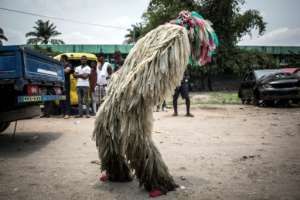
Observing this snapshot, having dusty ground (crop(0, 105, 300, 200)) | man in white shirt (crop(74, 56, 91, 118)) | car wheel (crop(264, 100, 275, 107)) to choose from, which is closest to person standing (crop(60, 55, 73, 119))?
man in white shirt (crop(74, 56, 91, 118))

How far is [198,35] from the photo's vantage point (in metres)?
2.95

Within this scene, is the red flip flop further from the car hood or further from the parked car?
the car hood

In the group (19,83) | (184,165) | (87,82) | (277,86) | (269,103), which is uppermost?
(87,82)

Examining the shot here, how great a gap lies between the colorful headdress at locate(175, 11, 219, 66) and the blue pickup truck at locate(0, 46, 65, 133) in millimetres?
3452

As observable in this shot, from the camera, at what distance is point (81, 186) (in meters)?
3.21

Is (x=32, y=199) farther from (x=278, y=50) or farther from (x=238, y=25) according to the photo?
(x=278, y=50)

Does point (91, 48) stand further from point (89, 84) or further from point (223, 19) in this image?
point (89, 84)

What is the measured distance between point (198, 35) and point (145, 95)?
36.9 inches

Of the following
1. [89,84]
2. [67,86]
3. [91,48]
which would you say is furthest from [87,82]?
[91,48]

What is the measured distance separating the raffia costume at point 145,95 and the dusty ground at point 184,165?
37cm

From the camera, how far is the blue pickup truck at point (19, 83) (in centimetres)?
498

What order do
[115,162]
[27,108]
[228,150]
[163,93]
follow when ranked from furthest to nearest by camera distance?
[27,108] < [228,150] < [115,162] < [163,93]

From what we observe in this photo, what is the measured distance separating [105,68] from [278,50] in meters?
40.1

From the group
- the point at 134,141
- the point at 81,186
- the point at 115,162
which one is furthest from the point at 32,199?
the point at 134,141
